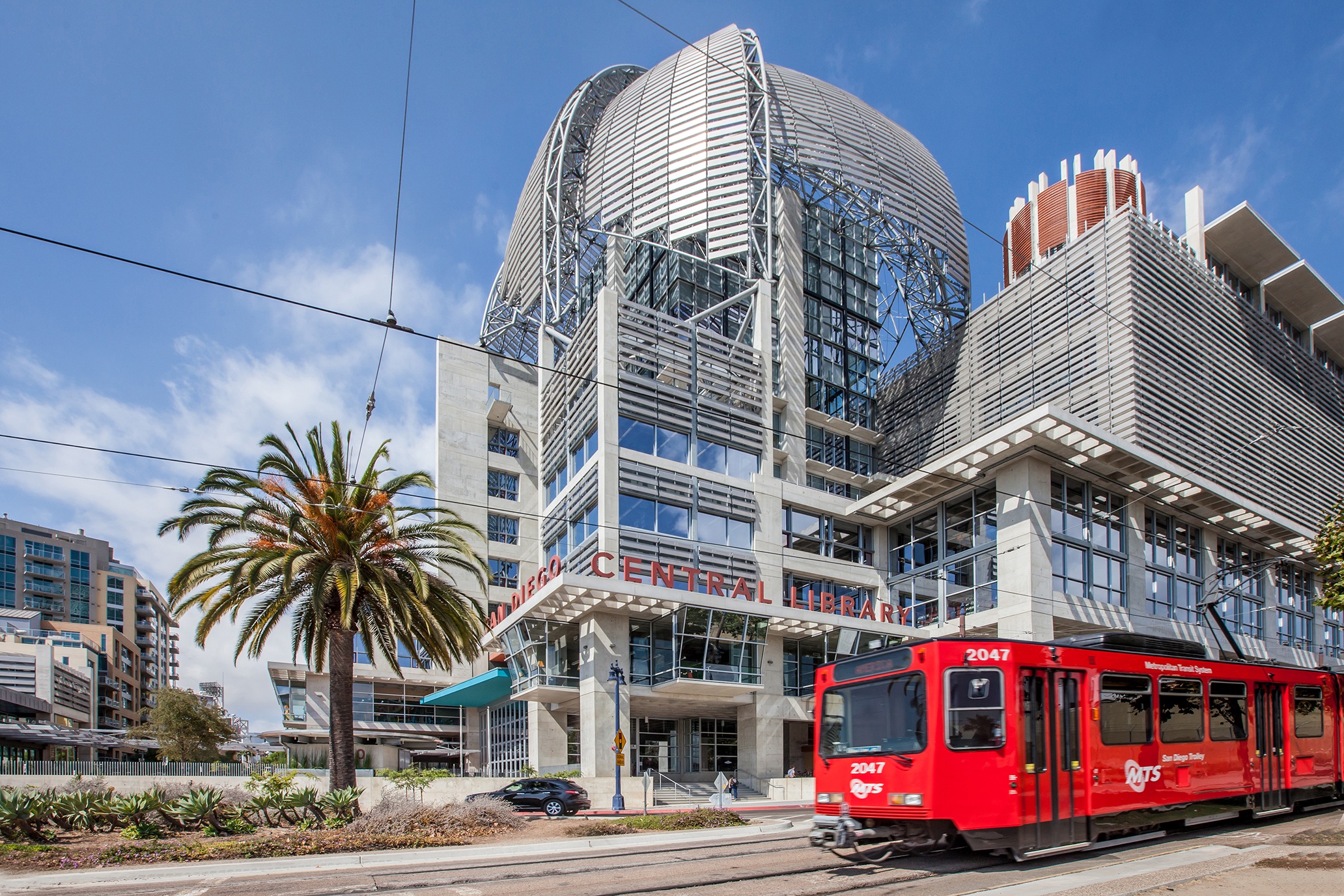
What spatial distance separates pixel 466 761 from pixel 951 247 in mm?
46154

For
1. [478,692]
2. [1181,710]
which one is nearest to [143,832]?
[1181,710]

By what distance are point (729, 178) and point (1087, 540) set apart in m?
28.0

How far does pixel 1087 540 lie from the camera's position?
43.4 meters

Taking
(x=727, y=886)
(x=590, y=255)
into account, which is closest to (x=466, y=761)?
(x=590, y=255)

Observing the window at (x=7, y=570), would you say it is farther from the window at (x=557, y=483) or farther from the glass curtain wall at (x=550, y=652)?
the glass curtain wall at (x=550, y=652)

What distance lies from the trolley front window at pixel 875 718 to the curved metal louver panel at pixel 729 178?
41.2 metres

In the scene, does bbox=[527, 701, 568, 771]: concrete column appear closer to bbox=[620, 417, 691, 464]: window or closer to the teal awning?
the teal awning

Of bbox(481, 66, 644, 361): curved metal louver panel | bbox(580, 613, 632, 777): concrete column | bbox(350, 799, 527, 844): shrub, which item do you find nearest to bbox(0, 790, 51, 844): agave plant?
bbox(350, 799, 527, 844): shrub

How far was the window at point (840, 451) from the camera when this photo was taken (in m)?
54.9

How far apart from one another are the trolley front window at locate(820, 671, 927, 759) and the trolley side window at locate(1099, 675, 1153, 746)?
11.9 ft

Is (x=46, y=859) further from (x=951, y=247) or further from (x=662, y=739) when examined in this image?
(x=951, y=247)

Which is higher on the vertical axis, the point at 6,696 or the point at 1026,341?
the point at 1026,341

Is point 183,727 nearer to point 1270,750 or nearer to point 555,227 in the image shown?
point 555,227

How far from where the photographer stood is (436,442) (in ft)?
217
